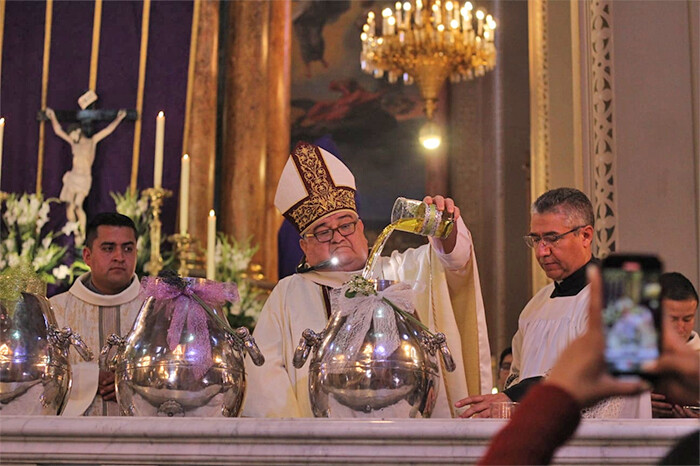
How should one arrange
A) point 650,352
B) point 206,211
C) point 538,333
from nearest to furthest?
point 650,352 → point 538,333 → point 206,211

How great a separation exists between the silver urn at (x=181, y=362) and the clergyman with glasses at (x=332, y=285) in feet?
2.49

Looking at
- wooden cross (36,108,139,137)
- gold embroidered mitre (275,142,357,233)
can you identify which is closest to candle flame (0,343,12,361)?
gold embroidered mitre (275,142,357,233)

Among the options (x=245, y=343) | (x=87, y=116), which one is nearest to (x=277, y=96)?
(x=87, y=116)

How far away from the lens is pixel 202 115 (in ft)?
30.1

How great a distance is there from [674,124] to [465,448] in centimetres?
309

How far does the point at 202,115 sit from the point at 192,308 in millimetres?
6649

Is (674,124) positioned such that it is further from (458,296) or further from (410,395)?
(410,395)

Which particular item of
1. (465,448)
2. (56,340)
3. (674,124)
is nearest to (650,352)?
(465,448)

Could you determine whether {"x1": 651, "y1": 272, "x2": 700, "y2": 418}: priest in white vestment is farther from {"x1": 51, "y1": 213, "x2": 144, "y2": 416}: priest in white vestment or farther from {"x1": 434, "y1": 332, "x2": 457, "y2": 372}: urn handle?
{"x1": 51, "y1": 213, "x2": 144, "y2": 416}: priest in white vestment

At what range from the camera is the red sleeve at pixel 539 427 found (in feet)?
3.82

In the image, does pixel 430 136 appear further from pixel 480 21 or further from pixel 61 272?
pixel 61 272

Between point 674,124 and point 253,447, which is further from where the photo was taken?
point 674,124

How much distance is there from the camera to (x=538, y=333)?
12.5ft

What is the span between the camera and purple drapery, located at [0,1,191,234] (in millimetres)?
8984
